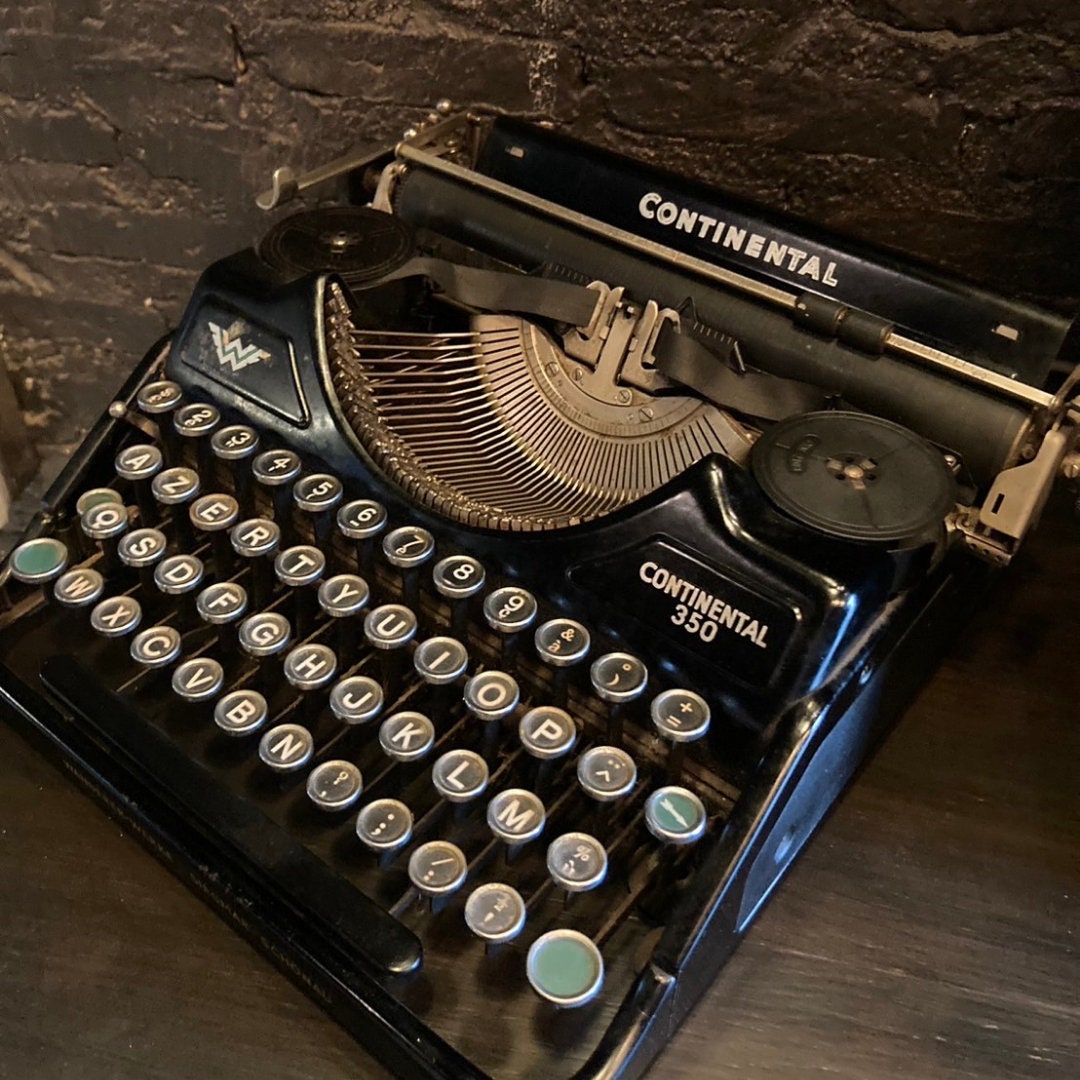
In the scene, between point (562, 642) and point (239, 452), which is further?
point (239, 452)

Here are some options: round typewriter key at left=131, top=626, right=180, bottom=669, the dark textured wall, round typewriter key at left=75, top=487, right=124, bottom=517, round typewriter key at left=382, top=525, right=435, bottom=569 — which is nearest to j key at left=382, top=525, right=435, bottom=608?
round typewriter key at left=382, top=525, right=435, bottom=569

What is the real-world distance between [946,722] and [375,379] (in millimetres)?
686

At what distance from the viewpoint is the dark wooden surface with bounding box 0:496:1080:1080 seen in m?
0.90

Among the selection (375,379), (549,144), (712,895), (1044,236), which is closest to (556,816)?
(712,895)

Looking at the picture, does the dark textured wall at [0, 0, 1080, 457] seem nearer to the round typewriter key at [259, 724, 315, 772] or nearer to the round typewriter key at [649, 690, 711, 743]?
the round typewriter key at [649, 690, 711, 743]

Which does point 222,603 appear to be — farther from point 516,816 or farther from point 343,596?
point 516,816

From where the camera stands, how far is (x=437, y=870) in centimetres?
89

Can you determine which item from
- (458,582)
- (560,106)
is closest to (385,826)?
(458,582)

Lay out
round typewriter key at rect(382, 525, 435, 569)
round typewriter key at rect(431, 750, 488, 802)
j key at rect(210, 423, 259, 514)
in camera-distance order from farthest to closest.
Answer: j key at rect(210, 423, 259, 514), round typewriter key at rect(382, 525, 435, 569), round typewriter key at rect(431, 750, 488, 802)

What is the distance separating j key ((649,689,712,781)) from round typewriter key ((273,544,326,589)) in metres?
0.35

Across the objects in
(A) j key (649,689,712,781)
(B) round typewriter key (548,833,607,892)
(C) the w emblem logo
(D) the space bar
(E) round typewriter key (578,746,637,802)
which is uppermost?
(C) the w emblem logo

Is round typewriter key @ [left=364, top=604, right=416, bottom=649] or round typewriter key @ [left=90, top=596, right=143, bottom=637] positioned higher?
round typewriter key @ [left=364, top=604, right=416, bottom=649]

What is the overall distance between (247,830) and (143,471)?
406mm

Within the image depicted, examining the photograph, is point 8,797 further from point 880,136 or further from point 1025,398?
point 880,136
